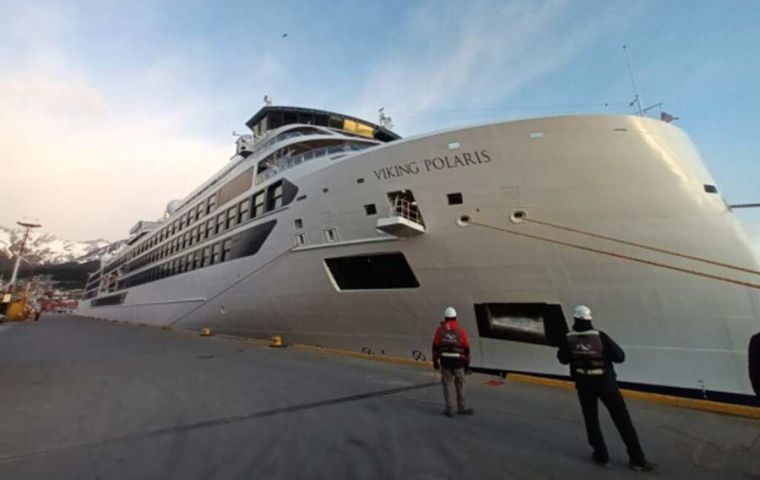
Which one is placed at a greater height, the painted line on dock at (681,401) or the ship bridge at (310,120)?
the ship bridge at (310,120)

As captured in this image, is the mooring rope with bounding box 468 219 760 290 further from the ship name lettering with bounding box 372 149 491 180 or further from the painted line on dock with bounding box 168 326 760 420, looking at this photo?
the painted line on dock with bounding box 168 326 760 420

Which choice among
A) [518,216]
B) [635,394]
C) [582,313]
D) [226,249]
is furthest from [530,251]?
[226,249]

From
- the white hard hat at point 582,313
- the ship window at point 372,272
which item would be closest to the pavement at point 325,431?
the white hard hat at point 582,313

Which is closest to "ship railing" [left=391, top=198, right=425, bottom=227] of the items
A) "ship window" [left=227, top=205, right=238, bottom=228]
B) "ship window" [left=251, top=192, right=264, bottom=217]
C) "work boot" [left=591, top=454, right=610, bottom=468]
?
"work boot" [left=591, top=454, right=610, bottom=468]

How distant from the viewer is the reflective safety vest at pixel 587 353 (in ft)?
10.7

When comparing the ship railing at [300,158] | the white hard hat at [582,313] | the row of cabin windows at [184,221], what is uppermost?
the row of cabin windows at [184,221]

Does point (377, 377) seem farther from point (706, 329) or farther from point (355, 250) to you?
point (706, 329)

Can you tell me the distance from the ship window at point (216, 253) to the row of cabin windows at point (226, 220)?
62 centimetres

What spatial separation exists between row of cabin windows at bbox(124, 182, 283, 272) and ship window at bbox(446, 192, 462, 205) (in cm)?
603

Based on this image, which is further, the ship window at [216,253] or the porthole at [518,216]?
the ship window at [216,253]

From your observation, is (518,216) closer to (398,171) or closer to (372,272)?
(398,171)

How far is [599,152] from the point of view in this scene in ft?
21.9

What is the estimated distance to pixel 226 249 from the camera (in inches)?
576

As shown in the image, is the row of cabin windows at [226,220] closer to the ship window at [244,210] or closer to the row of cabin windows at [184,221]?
the ship window at [244,210]
